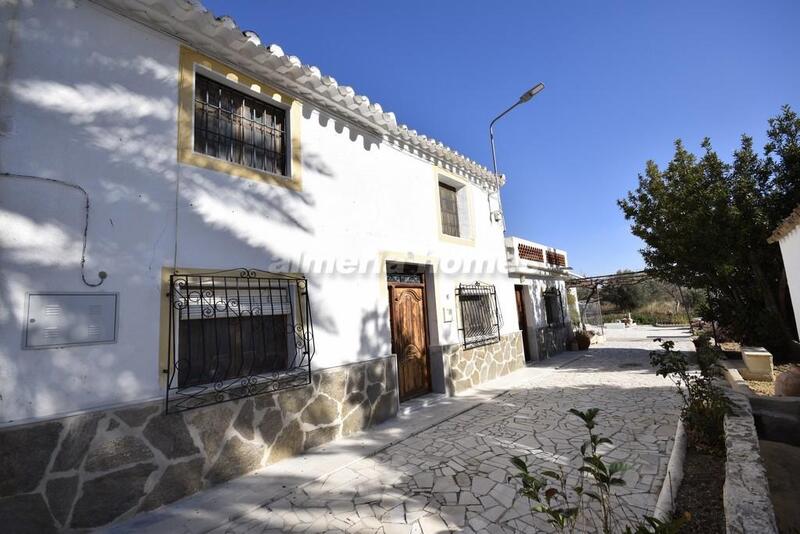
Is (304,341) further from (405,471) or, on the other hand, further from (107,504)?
(107,504)

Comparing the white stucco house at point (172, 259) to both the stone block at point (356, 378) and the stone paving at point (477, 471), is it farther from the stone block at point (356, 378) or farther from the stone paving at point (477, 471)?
the stone paving at point (477, 471)

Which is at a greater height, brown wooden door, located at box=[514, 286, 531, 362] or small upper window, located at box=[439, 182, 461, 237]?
small upper window, located at box=[439, 182, 461, 237]

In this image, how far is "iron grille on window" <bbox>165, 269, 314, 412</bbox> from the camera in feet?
12.5

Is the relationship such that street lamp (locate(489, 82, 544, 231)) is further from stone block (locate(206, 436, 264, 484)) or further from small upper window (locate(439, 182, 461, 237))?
stone block (locate(206, 436, 264, 484))

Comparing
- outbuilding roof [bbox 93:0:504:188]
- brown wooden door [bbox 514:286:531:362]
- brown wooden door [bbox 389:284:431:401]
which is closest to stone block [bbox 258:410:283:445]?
brown wooden door [bbox 389:284:431:401]

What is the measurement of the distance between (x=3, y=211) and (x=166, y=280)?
1.30 m

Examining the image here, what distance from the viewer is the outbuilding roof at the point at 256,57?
12.7ft

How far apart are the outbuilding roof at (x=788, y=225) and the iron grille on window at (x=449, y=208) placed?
6.15m

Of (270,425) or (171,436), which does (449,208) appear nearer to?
(270,425)

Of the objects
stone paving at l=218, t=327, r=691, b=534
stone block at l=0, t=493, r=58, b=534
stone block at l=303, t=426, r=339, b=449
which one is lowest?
stone paving at l=218, t=327, r=691, b=534

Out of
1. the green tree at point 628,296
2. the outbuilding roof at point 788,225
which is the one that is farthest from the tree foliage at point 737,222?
the green tree at point 628,296

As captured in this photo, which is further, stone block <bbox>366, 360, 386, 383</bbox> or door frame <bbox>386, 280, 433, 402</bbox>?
door frame <bbox>386, 280, 433, 402</bbox>

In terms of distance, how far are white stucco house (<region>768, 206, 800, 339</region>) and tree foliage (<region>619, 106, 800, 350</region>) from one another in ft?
3.99

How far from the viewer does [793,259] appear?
23.3 ft
